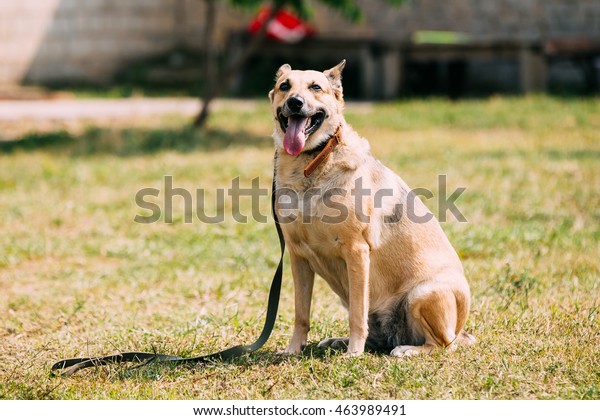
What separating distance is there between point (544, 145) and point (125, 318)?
24.6 ft

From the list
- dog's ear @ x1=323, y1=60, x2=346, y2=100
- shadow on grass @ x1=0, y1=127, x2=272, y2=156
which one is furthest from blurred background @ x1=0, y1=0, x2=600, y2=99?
dog's ear @ x1=323, y1=60, x2=346, y2=100

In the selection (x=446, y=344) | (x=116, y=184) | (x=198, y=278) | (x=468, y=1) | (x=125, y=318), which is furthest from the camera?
(x=468, y=1)

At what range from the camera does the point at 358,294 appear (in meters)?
4.36

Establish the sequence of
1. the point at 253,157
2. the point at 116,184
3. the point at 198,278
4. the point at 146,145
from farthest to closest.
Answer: the point at 146,145 → the point at 253,157 → the point at 116,184 → the point at 198,278

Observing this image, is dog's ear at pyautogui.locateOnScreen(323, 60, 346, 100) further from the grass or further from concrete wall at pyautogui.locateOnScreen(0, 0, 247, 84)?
concrete wall at pyautogui.locateOnScreen(0, 0, 247, 84)

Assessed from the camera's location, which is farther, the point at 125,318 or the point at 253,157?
the point at 253,157

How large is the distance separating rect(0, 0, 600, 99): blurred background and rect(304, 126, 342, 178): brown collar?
11.9 metres

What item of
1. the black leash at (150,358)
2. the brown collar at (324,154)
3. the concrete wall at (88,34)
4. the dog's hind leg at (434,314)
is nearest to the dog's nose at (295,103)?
the brown collar at (324,154)

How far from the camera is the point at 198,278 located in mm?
6609

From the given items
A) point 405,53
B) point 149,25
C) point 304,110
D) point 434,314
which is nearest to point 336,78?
point 304,110

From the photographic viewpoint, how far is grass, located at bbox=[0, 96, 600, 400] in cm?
423
